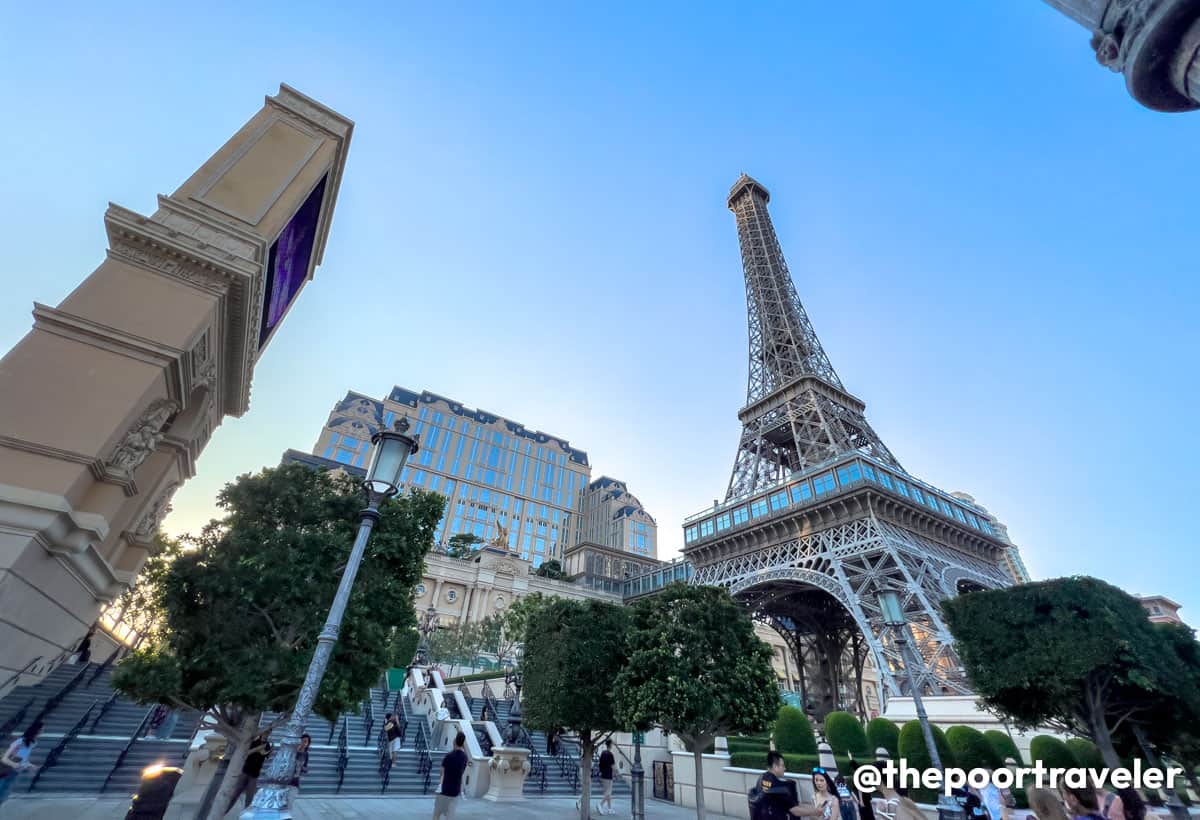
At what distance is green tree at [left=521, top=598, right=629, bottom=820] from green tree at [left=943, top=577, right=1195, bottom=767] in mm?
10850

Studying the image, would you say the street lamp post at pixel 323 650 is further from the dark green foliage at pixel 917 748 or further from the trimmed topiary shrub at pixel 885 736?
the trimmed topiary shrub at pixel 885 736

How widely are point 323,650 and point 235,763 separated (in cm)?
513

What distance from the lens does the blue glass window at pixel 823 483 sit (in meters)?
34.1

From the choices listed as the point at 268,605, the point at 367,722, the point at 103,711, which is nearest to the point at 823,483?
the point at 367,722

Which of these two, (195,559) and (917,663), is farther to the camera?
(917,663)

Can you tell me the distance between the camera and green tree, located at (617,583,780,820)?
40.1 feet

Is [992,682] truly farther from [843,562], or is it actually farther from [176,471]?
[176,471]

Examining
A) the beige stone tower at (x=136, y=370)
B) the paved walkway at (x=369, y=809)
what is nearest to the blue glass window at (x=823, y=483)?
the paved walkway at (x=369, y=809)

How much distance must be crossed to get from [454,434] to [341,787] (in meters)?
78.2

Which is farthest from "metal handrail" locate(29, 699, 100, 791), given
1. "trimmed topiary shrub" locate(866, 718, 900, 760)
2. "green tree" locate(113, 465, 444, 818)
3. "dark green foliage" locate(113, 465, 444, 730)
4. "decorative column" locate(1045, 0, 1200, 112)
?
"trimmed topiary shrub" locate(866, 718, 900, 760)

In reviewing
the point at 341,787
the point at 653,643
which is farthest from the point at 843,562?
the point at 341,787

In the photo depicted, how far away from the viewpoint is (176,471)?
12.9m

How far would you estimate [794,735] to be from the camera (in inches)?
683

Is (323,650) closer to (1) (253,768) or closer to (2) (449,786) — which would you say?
(2) (449,786)
